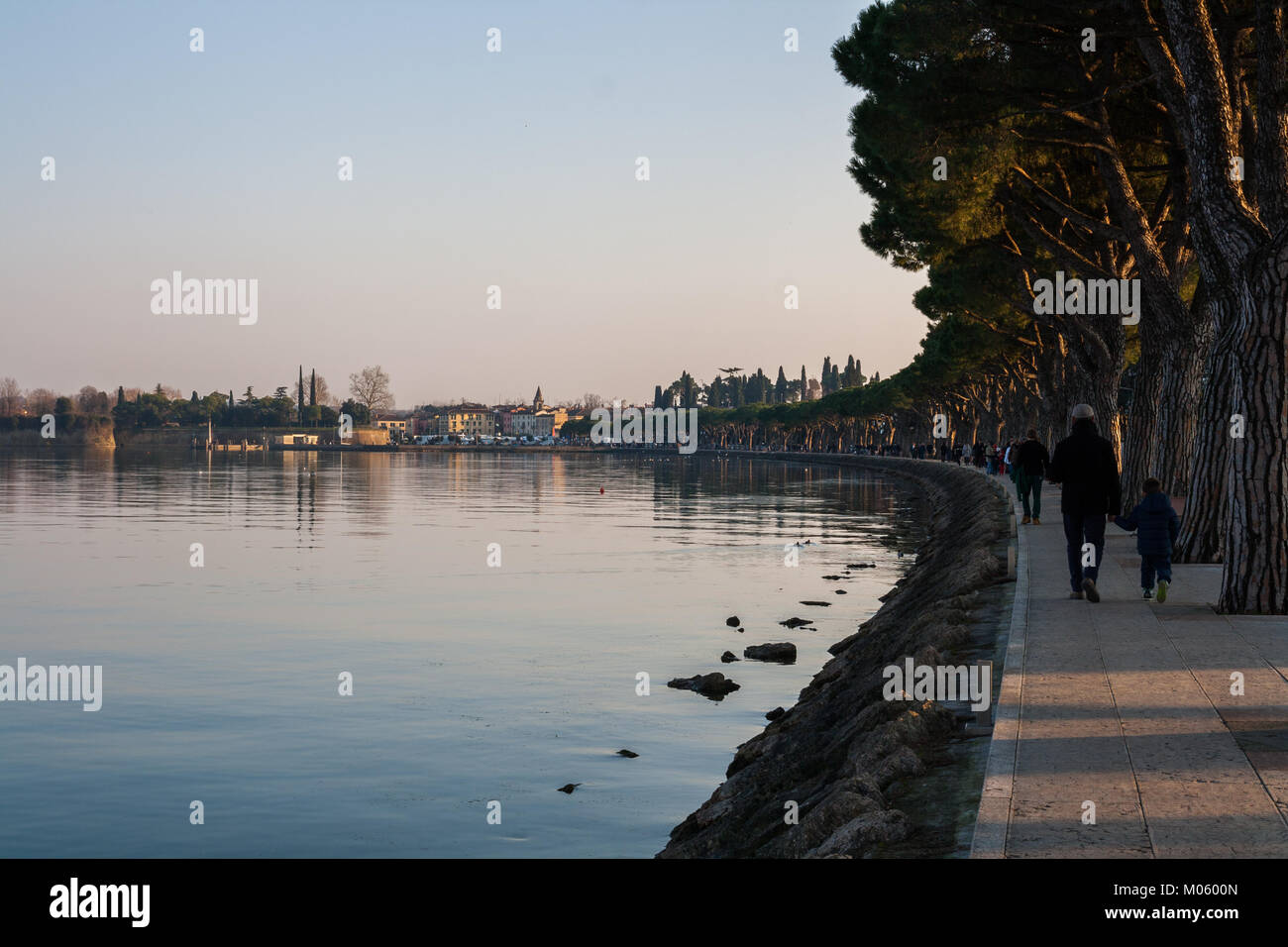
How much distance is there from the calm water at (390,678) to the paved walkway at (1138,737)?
→ 13.5 ft

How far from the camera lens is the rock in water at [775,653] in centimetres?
2142

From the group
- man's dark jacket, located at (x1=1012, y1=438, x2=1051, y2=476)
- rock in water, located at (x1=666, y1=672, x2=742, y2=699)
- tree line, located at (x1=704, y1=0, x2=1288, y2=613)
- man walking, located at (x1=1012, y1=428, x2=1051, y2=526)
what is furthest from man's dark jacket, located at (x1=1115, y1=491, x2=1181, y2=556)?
man's dark jacket, located at (x1=1012, y1=438, x2=1051, y2=476)

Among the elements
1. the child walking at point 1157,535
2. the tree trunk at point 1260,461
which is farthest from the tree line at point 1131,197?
the child walking at point 1157,535

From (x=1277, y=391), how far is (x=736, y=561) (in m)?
24.4

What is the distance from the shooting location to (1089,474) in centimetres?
1473

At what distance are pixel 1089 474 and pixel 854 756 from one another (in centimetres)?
658

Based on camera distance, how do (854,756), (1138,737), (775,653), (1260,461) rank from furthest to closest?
(775,653) < (1260,461) < (854,756) < (1138,737)

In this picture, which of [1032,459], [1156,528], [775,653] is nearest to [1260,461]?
[1156,528]

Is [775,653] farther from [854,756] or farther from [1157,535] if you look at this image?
[854,756]

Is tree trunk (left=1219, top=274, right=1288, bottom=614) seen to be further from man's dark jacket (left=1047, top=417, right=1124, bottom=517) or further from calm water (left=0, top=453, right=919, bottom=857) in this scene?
calm water (left=0, top=453, right=919, bottom=857)

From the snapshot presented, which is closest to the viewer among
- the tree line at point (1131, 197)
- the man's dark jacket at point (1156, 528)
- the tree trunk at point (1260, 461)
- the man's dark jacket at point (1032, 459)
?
the tree trunk at point (1260, 461)

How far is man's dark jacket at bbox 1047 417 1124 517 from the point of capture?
14680 millimetres

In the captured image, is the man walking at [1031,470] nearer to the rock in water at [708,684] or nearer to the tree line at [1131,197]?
the tree line at [1131,197]
